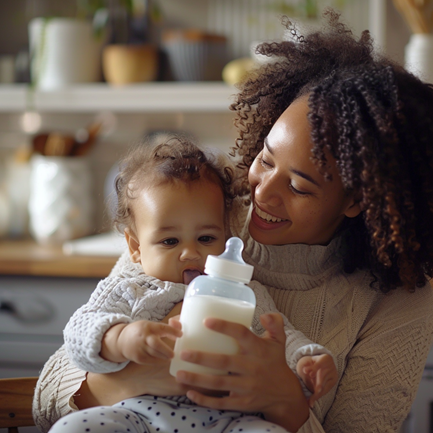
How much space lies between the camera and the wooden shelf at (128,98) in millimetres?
2457

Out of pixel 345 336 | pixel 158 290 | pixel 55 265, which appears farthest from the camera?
pixel 55 265

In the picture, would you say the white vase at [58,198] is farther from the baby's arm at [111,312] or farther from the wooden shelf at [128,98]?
the baby's arm at [111,312]

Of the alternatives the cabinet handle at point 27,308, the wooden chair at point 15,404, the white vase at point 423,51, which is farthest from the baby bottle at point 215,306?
the white vase at point 423,51

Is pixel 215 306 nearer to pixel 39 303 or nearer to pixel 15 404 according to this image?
pixel 15 404

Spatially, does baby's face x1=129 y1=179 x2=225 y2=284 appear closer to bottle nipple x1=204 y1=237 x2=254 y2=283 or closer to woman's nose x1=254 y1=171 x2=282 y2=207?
woman's nose x1=254 y1=171 x2=282 y2=207

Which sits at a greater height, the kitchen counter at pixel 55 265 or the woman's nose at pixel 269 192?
the woman's nose at pixel 269 192

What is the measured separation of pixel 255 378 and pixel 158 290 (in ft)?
0.81

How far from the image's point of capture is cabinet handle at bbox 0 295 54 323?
220 centimetres

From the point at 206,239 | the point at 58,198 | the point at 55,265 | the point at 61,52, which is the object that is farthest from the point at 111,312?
the point at 61,52

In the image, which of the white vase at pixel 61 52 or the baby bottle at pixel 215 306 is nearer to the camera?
the baby bottle at pixel 215 306

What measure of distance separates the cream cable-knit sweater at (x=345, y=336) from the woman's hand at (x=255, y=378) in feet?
0.41

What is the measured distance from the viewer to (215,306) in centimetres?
84

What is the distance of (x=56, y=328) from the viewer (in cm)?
221

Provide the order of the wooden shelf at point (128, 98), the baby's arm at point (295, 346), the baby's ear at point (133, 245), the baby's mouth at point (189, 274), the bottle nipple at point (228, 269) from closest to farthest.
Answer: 1. the bottle nipple at point (228, 269)
2. the baby's arm at point (295, 346)
3. the baby's mouth at point (189, 274)
4. the baby's ear at point (133, 245)
5. the wooden shelf at point (128, 98)
